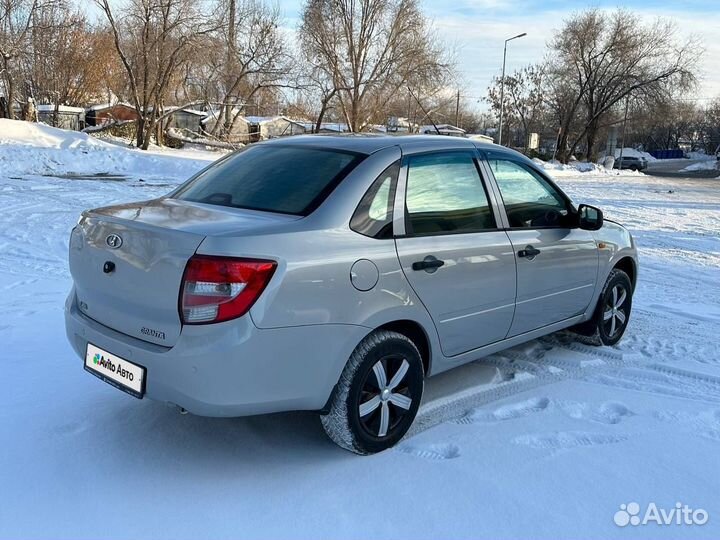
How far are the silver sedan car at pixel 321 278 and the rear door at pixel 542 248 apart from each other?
17mm

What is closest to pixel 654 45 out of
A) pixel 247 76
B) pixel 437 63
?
pixel 437 63

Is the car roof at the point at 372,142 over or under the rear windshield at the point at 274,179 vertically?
over

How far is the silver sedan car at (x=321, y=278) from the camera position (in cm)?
271

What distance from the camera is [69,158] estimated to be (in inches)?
832

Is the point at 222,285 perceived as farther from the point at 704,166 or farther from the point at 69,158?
the point at 704,166

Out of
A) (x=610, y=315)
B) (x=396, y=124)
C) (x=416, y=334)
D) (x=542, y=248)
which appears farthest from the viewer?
(x=396, y=124)

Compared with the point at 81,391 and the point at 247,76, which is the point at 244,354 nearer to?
the point at 81,391

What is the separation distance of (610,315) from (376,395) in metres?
2.73

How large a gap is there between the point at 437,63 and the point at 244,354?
38.0 m

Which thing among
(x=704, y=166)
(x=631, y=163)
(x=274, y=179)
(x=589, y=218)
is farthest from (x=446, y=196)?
(x=704, y=166)

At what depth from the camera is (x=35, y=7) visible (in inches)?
1149

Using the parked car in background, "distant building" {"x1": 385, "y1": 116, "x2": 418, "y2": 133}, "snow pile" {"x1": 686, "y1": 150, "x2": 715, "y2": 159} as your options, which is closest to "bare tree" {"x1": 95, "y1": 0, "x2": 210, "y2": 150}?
"distant building" {"x1": 385, "y1": 116, "x2": 418, "y2": 133}

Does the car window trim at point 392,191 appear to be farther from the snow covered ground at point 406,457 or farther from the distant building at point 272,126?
the distant building at point 272,126

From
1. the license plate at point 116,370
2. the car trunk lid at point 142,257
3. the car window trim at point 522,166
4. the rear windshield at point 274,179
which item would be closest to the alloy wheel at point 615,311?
the car window trim at point 522,166
